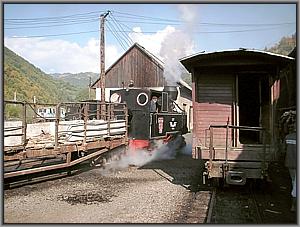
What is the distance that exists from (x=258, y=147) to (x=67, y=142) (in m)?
4.51

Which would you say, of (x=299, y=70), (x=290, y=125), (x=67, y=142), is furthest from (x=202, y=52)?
(x=67, y=142)

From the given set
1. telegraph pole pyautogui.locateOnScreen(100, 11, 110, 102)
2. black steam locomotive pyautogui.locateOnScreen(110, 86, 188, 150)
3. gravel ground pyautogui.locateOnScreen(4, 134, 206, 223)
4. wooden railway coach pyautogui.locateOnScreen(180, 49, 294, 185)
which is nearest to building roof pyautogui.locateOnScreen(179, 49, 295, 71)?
wooden railway coach pyautogui.locateOnScreen(180, 49, 294, 185)

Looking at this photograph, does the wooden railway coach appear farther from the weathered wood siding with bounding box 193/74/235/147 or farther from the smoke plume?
the smoke plume

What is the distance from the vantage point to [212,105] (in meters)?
8.44

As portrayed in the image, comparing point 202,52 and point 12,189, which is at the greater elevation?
point 202,52

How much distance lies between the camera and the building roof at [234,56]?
7.43 metres

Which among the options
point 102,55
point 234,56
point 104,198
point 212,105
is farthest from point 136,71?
point 104,198

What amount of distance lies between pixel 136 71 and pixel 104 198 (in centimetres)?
2456

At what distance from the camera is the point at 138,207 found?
21.0 feet

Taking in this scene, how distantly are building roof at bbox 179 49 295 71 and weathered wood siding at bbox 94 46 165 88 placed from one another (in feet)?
70.6

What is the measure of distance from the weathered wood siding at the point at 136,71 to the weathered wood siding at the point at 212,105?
21.1 metres

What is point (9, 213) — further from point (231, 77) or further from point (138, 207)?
point (231, 77)

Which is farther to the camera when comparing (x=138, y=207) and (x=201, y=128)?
(x=201, y=128)

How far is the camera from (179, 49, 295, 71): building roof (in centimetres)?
743
